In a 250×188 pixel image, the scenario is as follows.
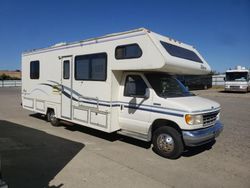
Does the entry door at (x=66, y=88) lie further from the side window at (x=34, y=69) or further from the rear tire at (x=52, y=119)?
the side window at (x=34, y=69)

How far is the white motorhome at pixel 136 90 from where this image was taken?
18.7 ft

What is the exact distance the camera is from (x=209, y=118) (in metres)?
6.00

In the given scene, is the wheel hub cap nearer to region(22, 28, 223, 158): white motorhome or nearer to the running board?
region(22, 28, 223, 158): white motorhome

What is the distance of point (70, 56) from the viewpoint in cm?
821

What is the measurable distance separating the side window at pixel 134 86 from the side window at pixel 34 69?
4.78m

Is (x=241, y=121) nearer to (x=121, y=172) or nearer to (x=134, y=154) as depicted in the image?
(x=134, y=154)

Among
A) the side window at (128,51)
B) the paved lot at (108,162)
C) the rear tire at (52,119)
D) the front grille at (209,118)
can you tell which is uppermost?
the side window at (128,51)

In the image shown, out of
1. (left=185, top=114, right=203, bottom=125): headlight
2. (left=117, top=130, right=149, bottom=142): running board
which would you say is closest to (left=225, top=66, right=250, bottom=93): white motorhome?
(left=117, top=130, right=149, bottom=142): running board

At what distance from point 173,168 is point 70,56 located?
5.04m

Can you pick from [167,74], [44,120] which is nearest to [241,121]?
[167,74]

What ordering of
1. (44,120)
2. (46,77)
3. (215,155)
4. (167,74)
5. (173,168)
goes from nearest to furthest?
(173,168)
(215,155)
(167,74)
(46,77)
(44,120)

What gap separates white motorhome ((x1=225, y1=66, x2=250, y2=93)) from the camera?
89.7ft

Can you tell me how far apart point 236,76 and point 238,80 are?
517mm

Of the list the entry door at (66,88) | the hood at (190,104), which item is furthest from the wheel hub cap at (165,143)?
the entry door at (66,88)
